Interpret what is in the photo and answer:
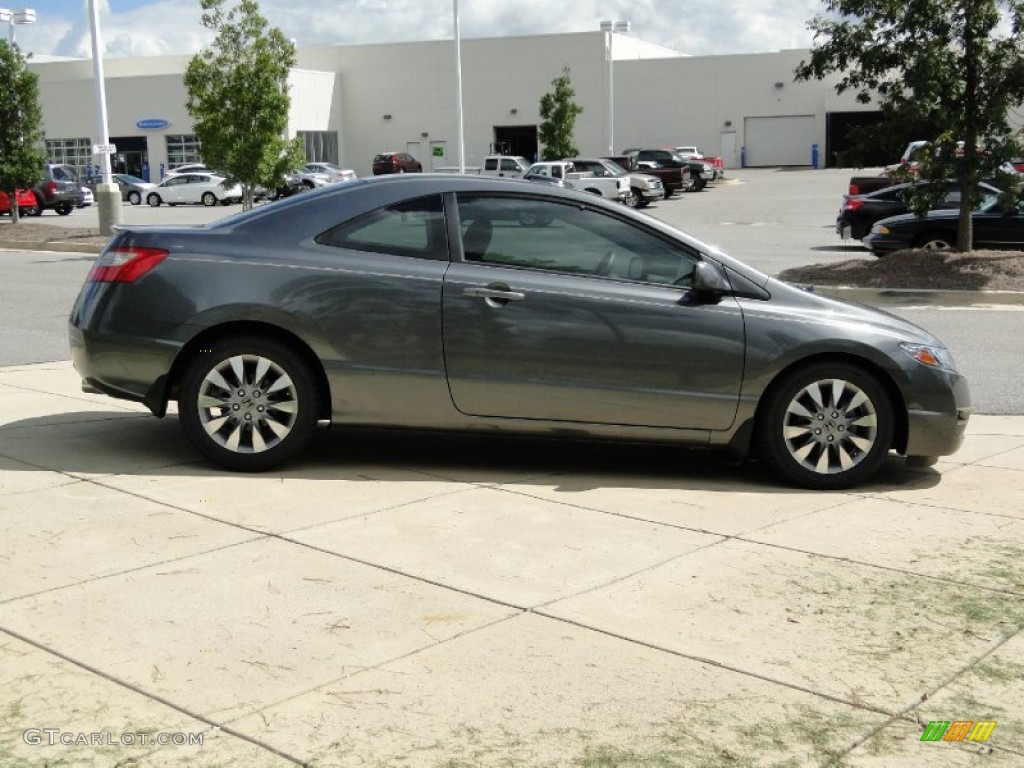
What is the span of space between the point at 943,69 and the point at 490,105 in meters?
60.7

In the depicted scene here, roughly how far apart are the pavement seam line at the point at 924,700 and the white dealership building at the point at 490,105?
225 feet

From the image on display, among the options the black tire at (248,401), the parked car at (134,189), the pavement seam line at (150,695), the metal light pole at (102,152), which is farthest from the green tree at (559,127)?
the pavement seam line at (150,695)

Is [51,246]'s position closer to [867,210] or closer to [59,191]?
[867,210]

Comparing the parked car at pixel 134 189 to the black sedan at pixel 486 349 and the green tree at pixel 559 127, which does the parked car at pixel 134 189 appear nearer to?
the green tree at pixel 559 127

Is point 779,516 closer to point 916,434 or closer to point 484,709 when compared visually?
point 916,434

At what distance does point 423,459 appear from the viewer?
7105 mm

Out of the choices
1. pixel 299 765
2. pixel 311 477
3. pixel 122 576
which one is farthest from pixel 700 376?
pixel 299 765

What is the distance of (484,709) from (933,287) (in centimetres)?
1420

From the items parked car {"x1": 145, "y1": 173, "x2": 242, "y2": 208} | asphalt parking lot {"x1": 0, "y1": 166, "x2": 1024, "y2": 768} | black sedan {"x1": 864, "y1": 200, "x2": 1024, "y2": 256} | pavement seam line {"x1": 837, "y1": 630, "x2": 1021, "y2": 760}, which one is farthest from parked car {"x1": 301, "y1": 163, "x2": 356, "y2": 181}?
pavement seam line {"x1": 837, "y1": 630, "x2": 1021, "y2": 760}

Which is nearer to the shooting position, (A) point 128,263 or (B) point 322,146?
(A) point 128,263

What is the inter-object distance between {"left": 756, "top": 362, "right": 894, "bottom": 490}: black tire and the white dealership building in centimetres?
6633

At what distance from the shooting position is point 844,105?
2803 inches

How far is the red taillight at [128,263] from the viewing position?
6586 mm

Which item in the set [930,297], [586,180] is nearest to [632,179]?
[586,180]
